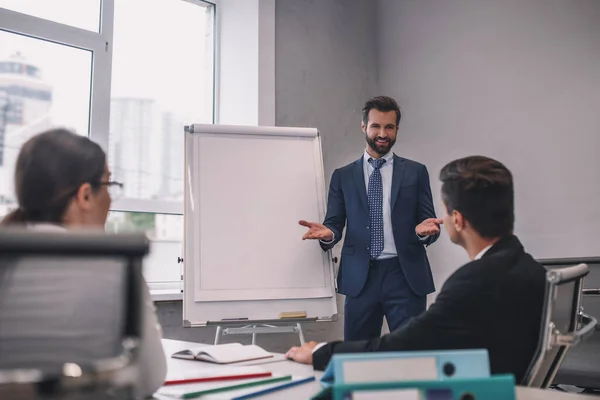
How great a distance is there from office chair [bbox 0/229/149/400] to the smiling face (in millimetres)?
2229

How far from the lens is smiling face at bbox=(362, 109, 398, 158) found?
9.29ft

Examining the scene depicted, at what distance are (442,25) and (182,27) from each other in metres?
1.73

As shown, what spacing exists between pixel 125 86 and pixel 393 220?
1772 mm

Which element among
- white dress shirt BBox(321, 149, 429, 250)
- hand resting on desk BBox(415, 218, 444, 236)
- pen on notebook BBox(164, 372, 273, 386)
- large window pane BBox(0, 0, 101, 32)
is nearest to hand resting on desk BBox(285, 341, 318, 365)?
pen on notebook BBox(164, 372, 273, 386)

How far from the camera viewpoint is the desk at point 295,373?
1.02m

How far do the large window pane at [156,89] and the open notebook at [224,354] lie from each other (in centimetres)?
188

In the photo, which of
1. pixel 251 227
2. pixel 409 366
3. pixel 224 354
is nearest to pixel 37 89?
pixel 251 227

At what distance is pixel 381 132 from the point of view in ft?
9.28

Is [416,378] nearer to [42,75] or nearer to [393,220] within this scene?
[393,220]

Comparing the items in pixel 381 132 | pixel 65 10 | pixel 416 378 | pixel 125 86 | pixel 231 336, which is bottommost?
pixel 231 336

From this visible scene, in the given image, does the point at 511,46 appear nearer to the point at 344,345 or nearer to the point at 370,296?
the point at 370,296

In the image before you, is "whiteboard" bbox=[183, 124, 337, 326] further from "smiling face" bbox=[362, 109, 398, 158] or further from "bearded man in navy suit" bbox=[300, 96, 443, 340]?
"smiling face" bbox=[362, 109, 398, 158]

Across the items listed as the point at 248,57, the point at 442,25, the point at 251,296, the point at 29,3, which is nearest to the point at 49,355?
the point at 251,296

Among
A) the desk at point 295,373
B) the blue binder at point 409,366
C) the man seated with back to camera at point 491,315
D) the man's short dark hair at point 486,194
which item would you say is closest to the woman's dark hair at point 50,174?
the desk at point 295,373
